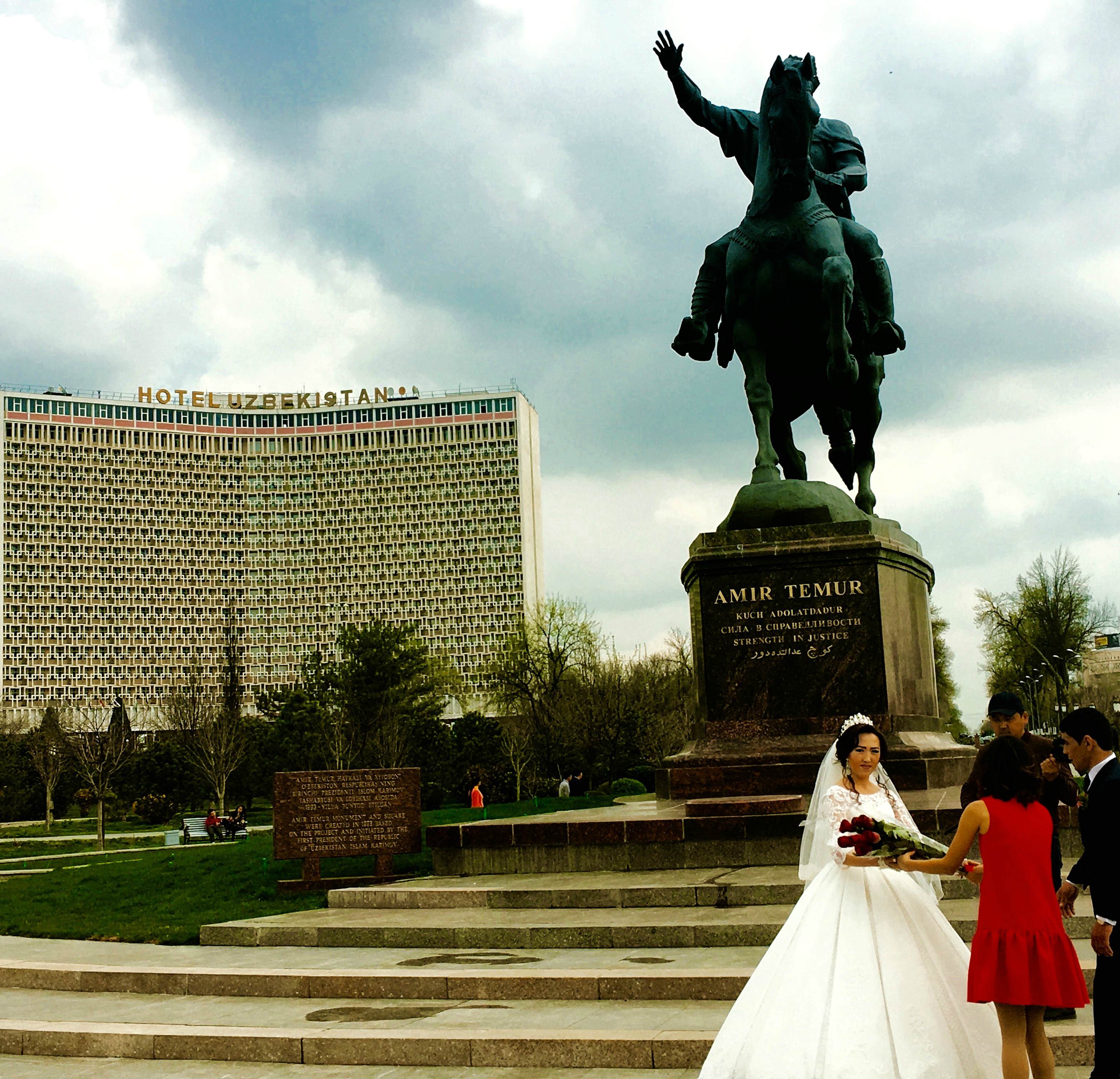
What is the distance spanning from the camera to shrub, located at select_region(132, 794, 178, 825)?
46875 mm

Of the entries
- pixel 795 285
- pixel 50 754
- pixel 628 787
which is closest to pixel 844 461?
pixel 795 285

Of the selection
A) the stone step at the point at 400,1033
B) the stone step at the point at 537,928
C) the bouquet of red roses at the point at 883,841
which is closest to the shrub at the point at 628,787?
the stone step at the point at 537,928

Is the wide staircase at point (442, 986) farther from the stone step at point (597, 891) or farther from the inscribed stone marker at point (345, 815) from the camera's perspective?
the inscribed stone marker at point (345, 815)

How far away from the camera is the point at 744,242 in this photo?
45.1 ft

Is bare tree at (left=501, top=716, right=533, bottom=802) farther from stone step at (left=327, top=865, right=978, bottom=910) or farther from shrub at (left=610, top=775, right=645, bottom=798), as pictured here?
stone step at (left=327, top=865, right=978, bottom=910)

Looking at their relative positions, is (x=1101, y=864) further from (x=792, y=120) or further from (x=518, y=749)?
(x=518, y=749)

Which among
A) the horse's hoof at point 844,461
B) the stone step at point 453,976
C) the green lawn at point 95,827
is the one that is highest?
the horse's hoof at point 844,461

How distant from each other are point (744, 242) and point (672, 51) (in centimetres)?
234

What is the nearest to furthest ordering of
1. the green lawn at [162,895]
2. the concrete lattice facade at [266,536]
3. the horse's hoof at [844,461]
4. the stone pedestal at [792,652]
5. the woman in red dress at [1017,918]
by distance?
the woman in red dress at [1017,918] < the green lawn at [162,895] < the stone pedestal at [792,652] < the horse's hoof at [844,461] < the concrete lattice facade at [266,536]

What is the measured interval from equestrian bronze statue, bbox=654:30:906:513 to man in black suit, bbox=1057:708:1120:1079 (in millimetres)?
8386

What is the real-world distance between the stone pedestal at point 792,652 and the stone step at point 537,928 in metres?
3.12

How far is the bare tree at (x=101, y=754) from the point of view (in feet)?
123

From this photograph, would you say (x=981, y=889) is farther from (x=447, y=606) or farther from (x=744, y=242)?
(x=447, y=606)

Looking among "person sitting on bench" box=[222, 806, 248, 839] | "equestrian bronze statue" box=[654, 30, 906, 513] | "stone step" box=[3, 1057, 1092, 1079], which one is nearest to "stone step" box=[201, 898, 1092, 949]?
"stone step" box=[3, 1057, 1092, 1079]
